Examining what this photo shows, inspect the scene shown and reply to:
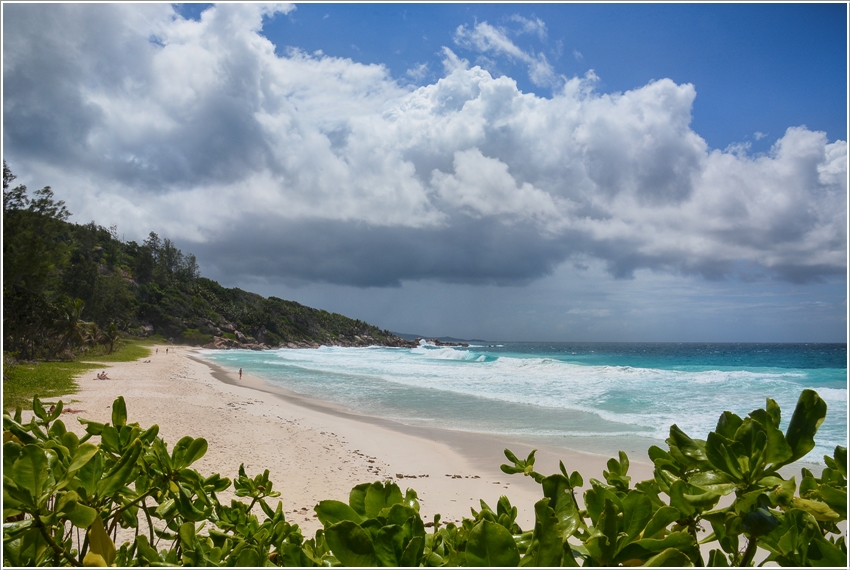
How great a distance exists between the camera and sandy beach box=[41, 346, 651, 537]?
22.8 feet

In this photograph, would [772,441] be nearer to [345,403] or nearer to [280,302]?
[345,403]

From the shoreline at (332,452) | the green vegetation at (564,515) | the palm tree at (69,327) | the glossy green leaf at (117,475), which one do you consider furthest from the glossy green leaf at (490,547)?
the palm tree at (69,327)

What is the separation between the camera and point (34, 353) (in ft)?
75.4

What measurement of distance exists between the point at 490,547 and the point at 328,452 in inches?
370

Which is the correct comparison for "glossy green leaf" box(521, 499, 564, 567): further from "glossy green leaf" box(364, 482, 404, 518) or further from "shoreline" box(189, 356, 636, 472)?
"shoreline" box(189, 356, 636, 472)

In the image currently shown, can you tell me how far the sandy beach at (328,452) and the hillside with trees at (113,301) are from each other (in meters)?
3.97

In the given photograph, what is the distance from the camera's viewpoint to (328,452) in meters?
9.28

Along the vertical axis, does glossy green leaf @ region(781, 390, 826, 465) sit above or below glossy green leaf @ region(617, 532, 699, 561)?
above

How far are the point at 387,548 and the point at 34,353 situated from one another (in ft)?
95.4

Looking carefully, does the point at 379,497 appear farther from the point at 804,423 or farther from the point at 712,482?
the point at 804,423

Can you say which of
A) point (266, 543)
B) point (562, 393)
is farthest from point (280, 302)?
point (266, 543)

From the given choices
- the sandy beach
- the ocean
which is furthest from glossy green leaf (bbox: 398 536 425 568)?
the ocean

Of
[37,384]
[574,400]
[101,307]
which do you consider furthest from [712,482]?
[101,307]

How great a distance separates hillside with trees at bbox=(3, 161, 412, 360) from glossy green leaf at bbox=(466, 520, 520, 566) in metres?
1.24
